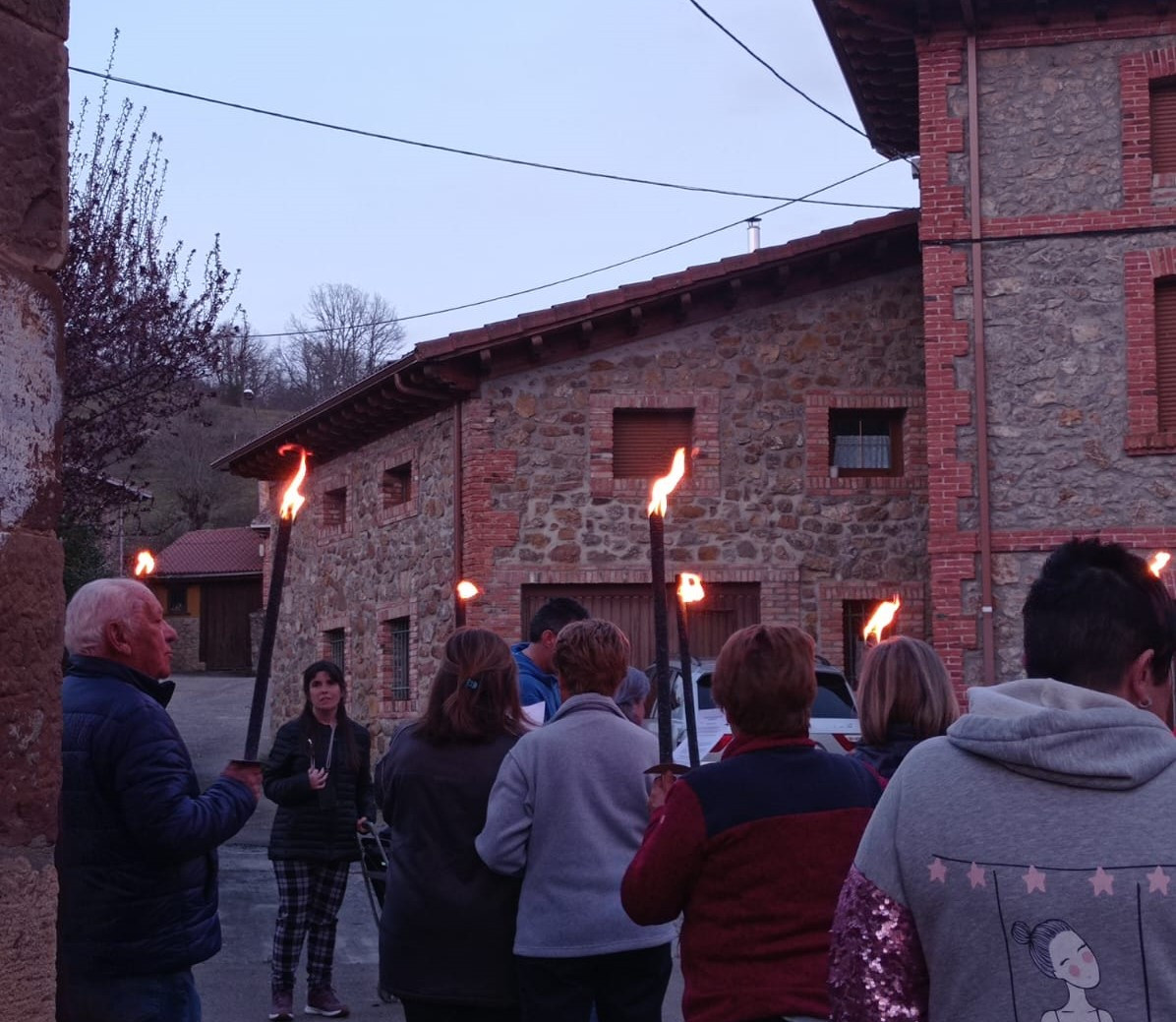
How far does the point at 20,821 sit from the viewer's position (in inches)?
91.1

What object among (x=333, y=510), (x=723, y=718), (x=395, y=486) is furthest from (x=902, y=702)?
(x=333, y=510)

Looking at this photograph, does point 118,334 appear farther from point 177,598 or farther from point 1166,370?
point 177,598

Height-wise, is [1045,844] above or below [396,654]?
above

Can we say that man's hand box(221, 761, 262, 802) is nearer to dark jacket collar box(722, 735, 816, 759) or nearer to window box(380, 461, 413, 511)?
dark jacket collar box(722, 735, 816, 759)

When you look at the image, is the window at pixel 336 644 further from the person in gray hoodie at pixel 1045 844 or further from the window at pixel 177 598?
the window at pixel 177 598

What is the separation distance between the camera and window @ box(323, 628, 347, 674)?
22.4 m

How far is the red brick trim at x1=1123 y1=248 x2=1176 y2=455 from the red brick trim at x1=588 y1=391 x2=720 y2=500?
178 inches

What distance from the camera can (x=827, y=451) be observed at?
59.3ft

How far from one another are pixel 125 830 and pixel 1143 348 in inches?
548

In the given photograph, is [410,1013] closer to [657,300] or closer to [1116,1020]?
[1116,1020]

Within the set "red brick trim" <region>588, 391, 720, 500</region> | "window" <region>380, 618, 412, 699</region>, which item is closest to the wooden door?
Result: "window" <region>380, 618, 412, 699</region>

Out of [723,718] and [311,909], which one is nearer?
[311,909]

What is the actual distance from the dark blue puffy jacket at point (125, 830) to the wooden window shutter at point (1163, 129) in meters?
14.4

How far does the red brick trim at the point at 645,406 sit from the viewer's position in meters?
17.9
